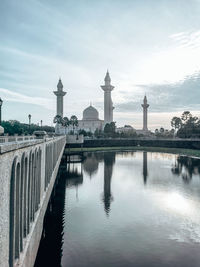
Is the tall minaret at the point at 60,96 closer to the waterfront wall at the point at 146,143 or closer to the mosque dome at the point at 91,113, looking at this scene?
the mosque dome at the point at 91,113

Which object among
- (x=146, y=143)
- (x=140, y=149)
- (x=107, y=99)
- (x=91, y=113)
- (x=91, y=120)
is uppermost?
(x=107, y=99)

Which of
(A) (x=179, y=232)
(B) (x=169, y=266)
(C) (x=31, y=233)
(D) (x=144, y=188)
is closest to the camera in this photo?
(C) (x=31, y=233)

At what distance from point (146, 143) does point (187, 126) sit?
21928mm

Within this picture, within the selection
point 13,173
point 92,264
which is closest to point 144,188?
point 92,264

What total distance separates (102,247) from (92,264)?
2449 mm

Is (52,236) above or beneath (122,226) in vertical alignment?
beneath

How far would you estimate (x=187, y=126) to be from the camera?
11738cm

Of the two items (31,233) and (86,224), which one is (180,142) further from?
(31,233)

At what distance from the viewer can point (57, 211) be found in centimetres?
2806

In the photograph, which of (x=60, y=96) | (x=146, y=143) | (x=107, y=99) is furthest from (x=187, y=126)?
(x=60, y=96)

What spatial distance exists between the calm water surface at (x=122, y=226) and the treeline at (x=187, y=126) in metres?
76.9

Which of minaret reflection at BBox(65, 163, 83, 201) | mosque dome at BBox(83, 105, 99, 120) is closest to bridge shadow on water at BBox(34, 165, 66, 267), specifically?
minaret reflection at BBox(65, 163, 83, 201)

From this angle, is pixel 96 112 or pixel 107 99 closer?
pixel 107 99

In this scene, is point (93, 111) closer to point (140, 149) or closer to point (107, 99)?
point (107, 99)
